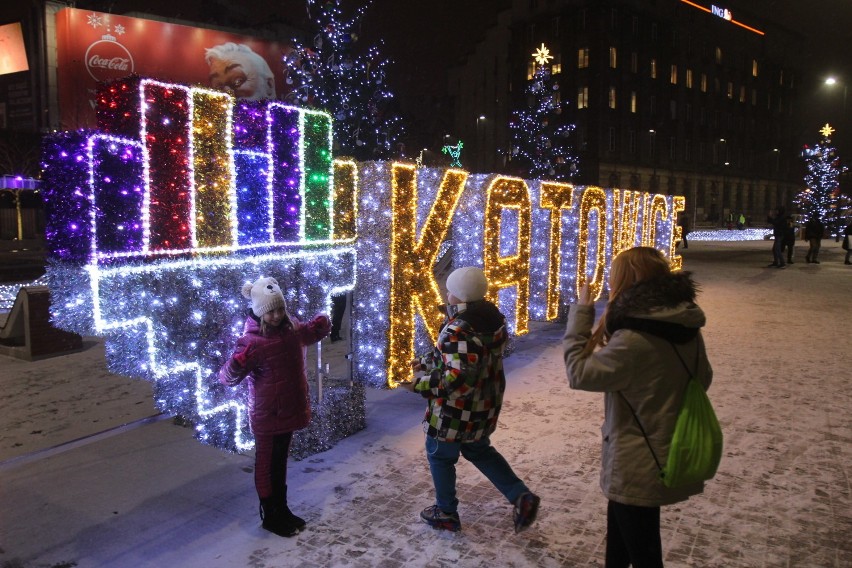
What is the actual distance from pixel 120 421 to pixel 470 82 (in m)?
73.6

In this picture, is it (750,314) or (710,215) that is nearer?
(750,314)

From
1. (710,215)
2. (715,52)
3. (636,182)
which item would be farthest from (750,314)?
(715,52)

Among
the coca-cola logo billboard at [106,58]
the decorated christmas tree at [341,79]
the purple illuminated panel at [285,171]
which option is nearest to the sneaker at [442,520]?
the purple illuminated panel at [285,171]

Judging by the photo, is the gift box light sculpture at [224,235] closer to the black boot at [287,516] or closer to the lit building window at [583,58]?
the black boot at [287,516]

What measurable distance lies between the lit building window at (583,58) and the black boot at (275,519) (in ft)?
199

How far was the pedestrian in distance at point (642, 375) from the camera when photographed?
2.62 metres

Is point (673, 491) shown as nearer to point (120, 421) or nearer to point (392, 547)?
point (392, 547)

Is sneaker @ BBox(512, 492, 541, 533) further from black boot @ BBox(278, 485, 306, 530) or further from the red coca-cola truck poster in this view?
the red coca-cola truck poster

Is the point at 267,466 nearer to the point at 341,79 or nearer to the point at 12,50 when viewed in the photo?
the point at 341,79

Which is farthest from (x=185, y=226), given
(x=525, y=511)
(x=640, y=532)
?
(x=640, y=532)

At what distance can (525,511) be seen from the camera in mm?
3768

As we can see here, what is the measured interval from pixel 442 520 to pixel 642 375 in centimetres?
186

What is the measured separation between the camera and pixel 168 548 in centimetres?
371

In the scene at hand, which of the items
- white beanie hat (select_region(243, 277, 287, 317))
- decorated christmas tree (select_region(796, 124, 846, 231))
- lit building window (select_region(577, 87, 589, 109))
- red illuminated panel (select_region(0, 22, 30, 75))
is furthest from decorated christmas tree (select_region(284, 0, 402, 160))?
lit building window (select_region(577, 87, 589, 109))
